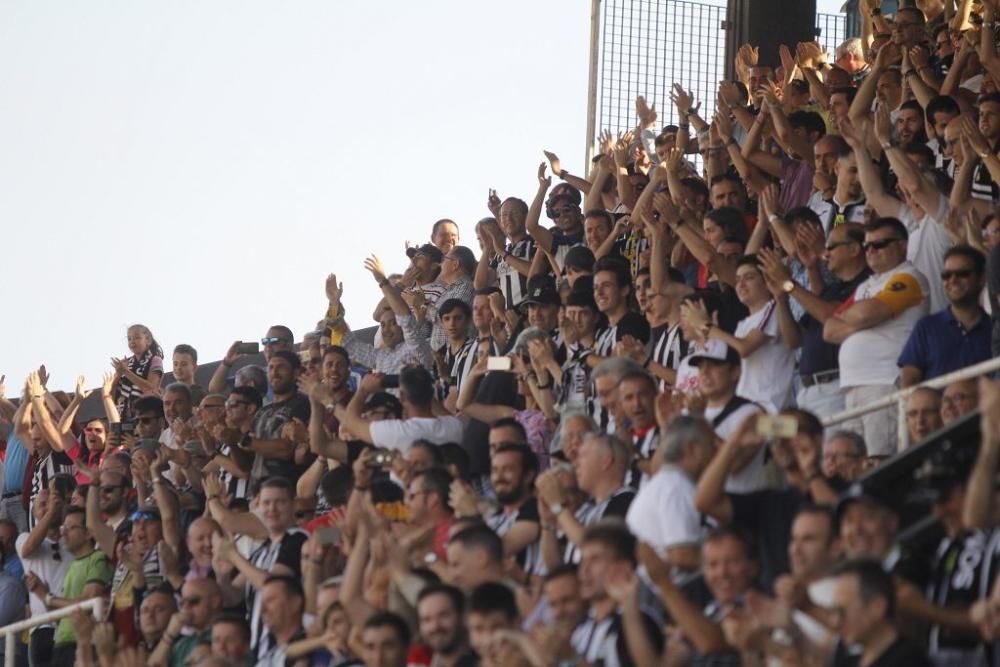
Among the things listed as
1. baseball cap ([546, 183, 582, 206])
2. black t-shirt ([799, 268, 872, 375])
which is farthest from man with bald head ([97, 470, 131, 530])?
black t-shirt ([799, 268, 872, 375])

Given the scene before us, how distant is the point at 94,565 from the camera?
512 inches

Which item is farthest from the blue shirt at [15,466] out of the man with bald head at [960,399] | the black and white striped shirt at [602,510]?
the man with bald head at [960,399]

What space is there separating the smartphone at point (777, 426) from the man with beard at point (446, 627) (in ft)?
4.66

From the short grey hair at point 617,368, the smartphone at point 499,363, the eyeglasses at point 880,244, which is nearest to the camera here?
the eyeglasses at point 880,244

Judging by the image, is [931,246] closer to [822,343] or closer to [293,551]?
[822,343]

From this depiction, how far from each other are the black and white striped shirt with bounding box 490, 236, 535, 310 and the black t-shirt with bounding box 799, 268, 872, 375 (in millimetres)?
3864

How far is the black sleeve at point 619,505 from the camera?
28.5ft

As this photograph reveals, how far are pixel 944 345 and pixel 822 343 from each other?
0.88 metres

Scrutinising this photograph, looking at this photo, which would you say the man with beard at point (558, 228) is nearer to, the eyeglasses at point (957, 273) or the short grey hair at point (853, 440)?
the eyeglasses at point (957, 273)

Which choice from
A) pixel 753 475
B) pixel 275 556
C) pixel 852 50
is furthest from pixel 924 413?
pixel 852 50

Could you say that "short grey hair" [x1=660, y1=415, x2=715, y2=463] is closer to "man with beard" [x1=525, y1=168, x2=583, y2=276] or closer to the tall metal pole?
"man with beard" [x1=525, y1=168, x2=583, y2=276]

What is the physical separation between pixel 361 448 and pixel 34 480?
4488 mm

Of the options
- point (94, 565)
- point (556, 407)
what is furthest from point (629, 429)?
point (94, 565)

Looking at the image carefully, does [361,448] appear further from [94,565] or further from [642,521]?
[642,521]
